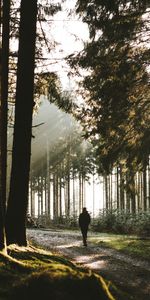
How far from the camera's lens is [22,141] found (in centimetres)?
1120

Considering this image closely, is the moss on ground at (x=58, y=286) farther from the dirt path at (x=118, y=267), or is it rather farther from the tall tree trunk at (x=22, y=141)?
the tall tree trunk at (x=22, y=141)

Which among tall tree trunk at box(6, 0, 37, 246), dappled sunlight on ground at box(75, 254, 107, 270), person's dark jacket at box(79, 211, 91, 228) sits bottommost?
dappled sunlight on ground at box(75, 254, 107, 270)

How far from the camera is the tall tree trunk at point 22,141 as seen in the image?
11062 mm

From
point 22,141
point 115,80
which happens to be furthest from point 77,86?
point 22,141

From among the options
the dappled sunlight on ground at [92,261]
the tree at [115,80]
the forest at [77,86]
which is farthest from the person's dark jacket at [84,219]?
the dappled sunlight on ground at [92,261]

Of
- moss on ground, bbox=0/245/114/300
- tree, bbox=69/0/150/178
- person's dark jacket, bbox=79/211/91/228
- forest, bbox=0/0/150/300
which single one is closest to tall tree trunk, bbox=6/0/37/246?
forest, bbox=0/0/150/300

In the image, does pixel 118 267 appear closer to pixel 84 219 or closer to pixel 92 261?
pixel 92 261

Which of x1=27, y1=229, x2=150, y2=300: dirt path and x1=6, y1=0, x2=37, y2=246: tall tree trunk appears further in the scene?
x1=6, y1=0, x2=37, y2=246: tall tree trunk

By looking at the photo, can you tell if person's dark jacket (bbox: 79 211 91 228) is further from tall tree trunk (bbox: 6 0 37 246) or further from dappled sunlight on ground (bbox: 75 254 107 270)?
tall tree trunk (bbox: 6 0 37 246)

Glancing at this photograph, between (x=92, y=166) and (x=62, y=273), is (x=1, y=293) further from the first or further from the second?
(x=92, y=166)

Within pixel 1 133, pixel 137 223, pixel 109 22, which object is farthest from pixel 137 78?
pixel 137 223

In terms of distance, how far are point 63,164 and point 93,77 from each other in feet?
106

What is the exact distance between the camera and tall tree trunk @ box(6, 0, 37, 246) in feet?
36.3

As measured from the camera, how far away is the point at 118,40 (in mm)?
15227
